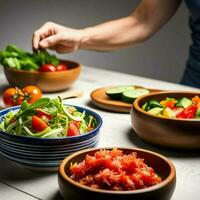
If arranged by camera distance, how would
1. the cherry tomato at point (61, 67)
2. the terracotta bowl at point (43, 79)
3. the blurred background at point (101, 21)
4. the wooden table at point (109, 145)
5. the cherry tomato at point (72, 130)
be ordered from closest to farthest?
the wooden table at point (109, 145) → the cherry tomato at point (72, 130) → the terracotta bowl at point (43, 79) → the cherry tomato at point (61, 67) → the blurred background at point (101, 21)

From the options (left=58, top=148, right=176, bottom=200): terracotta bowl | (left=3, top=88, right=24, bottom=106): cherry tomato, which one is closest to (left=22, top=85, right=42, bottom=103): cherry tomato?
(left=3, top=88, right=24, bottom=106): cherry tomato

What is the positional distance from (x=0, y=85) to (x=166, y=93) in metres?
0.82

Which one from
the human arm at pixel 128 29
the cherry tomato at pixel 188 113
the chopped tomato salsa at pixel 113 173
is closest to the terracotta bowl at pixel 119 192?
the chopped tomato salsa at pixel 113 173

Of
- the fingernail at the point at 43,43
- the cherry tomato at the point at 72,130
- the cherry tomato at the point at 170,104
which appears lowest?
the cherry tomato at the point at 170,104

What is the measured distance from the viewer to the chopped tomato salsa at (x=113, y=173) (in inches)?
38.0

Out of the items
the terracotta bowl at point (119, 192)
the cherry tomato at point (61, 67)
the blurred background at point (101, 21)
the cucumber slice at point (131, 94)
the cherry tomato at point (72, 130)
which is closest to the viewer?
the terracotta bowl at point (119, 192)

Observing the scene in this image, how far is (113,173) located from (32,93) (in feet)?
2.87

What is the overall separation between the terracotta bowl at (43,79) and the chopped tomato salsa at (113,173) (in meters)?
0.91

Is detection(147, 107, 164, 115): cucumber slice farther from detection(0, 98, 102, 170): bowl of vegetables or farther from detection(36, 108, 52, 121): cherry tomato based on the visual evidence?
detection(36, 108, 52, 121): cherry tomato

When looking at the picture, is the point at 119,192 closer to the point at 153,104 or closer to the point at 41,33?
the point at 153,104

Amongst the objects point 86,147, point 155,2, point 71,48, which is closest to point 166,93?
point 86,147

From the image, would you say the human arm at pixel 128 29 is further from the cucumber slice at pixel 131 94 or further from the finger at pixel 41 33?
the cucumber slice at pixel 131 94

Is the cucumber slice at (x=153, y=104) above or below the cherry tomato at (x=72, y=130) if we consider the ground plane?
below

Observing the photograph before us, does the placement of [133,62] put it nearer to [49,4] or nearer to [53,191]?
[49,4]
